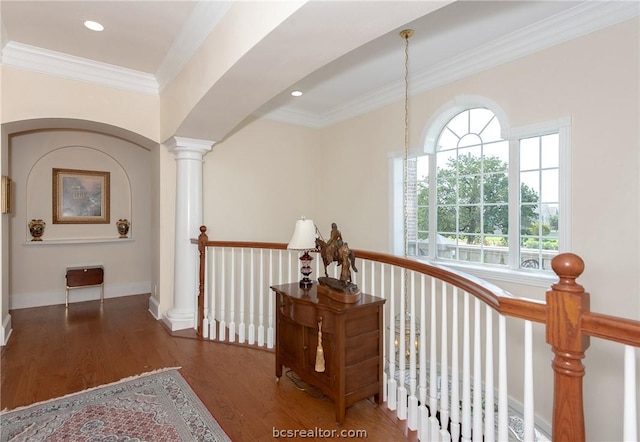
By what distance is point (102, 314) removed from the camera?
463 cm

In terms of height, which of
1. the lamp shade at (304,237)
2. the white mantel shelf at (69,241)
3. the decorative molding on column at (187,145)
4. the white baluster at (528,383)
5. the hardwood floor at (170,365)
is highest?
the decorative molding on column at (187,145)

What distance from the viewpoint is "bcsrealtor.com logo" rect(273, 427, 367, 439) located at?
208cm

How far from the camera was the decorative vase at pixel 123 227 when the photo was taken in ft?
18.6

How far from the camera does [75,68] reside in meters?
3.70

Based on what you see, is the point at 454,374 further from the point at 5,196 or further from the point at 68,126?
the point at 68,126

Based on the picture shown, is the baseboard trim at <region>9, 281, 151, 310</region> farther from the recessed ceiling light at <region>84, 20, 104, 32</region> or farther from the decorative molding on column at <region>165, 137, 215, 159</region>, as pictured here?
the recessed ceiling light at <region>84, 20, 104, 32</region>

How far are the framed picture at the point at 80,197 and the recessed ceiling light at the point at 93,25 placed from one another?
3.03 m

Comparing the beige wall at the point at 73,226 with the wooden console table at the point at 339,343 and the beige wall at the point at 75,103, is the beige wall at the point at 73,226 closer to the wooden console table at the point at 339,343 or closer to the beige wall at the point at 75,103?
the beige wall at the point at 75,103

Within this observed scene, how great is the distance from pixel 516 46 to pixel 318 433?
3.79m

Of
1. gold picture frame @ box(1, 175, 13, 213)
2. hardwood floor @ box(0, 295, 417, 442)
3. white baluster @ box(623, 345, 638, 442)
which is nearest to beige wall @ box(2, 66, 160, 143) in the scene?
gold picture frame @ box(1, 175, 13, 213)

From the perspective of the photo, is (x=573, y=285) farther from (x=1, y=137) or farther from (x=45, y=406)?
(x=1, y=137)

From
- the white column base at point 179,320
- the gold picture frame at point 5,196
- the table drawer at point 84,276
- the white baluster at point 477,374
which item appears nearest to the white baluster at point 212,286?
the white column base at point 179,320

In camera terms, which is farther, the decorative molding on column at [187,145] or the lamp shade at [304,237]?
the decorative molding on column at [187,145]

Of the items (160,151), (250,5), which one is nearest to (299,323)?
(250,5)
